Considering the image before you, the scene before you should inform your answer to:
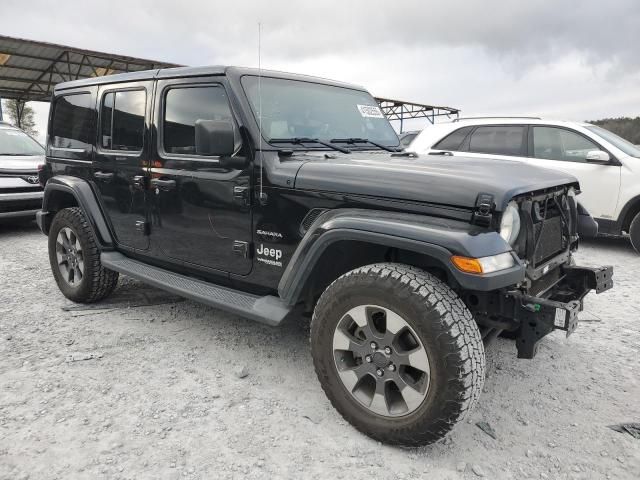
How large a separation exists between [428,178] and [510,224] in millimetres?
461

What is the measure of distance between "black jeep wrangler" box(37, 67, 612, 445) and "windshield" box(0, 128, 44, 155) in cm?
495

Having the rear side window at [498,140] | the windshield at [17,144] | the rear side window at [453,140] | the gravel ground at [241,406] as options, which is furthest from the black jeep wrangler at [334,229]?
the windshield at [17,144]

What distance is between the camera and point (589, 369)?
3174 mm

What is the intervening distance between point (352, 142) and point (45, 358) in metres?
2.56

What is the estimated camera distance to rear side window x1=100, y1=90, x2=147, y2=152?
11.8ft

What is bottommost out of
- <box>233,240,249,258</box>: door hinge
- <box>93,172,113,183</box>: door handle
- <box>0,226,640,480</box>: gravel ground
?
<box>0,226,640,480</box>: gravel ground

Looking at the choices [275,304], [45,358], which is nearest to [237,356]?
[275,304]

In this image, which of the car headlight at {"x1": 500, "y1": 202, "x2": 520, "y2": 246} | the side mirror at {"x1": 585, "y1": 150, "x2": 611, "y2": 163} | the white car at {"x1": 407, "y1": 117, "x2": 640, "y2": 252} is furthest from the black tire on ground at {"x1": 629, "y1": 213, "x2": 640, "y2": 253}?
the car headlight at {"x1": 500, "y1": 202, "x2": 520, "y2": 246}

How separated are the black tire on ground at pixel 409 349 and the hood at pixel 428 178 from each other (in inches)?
15.0

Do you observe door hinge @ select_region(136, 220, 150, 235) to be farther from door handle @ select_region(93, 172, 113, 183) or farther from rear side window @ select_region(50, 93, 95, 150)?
rear side window @ select_region(50, 93, 95, 150)

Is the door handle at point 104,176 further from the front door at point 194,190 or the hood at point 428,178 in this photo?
the hood at point 428,178

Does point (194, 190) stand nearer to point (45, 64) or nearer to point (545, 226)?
point (545, 226)

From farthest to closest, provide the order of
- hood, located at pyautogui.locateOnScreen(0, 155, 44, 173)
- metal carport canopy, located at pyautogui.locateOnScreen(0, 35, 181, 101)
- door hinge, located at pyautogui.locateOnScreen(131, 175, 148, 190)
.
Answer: metal carport canopy, located at pyautogui.locateOnScreen(0, 35, 181, 101) → hood, located at pyautogui.locateOnScreen(0, 155, 44, 173) → door hinge, located at pyautogui.locateOnScreen(131, 175, 148, 190)

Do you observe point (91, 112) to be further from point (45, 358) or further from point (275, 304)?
point (275, 304)
